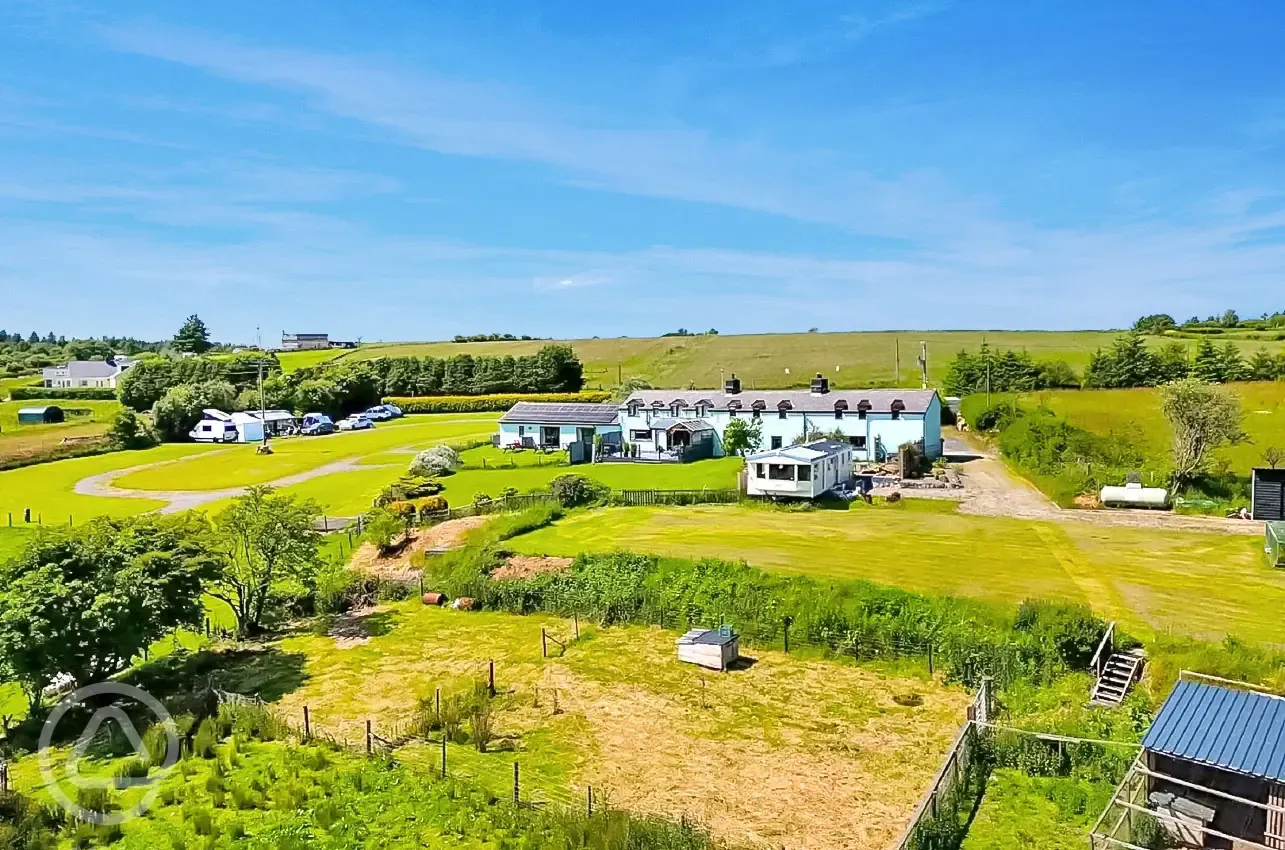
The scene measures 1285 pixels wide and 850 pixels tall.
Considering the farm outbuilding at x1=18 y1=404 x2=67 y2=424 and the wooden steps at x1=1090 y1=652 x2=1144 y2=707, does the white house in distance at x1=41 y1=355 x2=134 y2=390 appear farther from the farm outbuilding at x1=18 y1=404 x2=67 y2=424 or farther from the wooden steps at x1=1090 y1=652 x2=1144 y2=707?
the wooden steps at x1=1090 y1=652 x2=1144 y2=707

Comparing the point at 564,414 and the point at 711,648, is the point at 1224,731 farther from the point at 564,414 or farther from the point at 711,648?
the point at 564,414

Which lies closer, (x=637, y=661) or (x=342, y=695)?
(x=342, y=695)

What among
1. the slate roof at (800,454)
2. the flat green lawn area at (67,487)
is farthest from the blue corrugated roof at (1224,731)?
the flat green lawn area at (67,487)

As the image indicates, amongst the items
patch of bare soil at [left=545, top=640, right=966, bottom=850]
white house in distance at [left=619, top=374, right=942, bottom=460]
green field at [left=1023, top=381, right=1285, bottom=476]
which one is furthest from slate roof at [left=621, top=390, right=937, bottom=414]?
patch of bare soil at [left=545, top=640, right=966, bottom=850]

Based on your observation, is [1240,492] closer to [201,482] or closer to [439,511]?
[439,511]

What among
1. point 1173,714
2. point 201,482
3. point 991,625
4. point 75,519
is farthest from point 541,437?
point 1173,714

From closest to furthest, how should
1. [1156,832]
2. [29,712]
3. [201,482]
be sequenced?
[1156,832] < [29,712] < [201,482]
